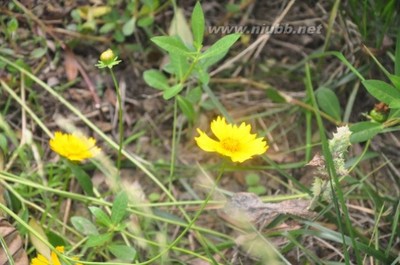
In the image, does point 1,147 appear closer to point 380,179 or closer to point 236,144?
point 236,144

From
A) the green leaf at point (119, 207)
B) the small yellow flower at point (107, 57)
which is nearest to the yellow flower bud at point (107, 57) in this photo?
the small yellow flower at point (107, 57)

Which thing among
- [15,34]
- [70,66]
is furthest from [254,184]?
[15,34]

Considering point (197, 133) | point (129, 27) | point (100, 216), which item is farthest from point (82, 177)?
point (129, 27)

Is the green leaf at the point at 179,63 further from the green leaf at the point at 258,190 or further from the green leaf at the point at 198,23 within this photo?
the green leaf at the point at 258,190

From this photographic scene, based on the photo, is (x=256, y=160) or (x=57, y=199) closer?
(x=57, y=199)

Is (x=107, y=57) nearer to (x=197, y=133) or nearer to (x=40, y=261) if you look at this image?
(x=40, y=261)

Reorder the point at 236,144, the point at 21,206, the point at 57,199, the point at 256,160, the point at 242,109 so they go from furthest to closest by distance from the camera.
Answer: the point at 242,109, the point at 256,160, the point at 57,199, the point at 21,206, the point at 236,144
